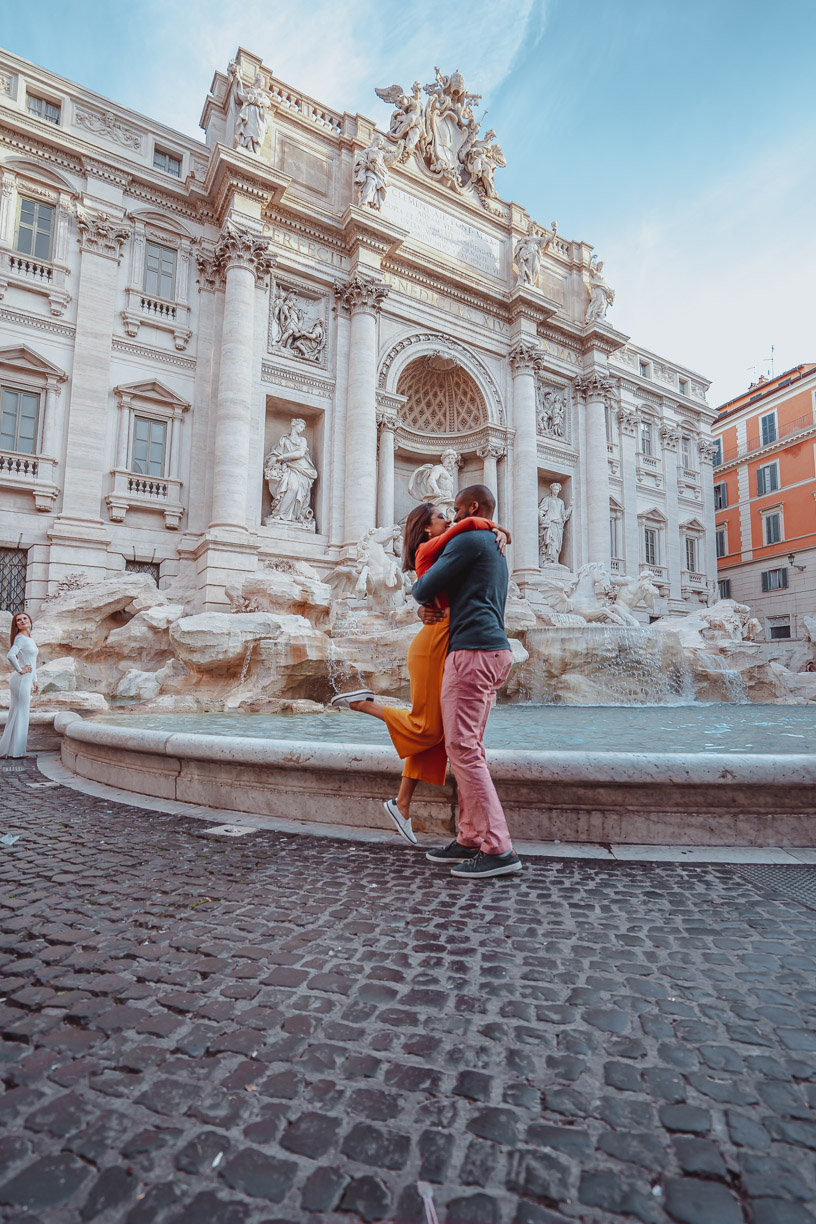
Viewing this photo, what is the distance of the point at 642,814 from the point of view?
281cm

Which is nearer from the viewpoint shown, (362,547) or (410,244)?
(362,547)

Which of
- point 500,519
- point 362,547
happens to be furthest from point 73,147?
point 500,519

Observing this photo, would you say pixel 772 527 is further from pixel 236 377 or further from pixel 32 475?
pixel 32 475

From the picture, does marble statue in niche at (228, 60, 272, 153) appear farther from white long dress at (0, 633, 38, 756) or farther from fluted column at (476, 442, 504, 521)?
white long dress at (0, 633, 38, 756)

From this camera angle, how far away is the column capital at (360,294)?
16.8 m

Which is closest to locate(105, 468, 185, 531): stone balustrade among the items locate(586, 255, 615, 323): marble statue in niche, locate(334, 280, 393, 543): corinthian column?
locate(334, 280, 393, 543): corinthian column

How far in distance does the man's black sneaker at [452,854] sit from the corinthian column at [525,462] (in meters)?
16.4

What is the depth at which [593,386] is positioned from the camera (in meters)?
22.3

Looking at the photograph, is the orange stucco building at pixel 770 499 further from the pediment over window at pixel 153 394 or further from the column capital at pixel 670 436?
the pediment over window at pixel 153 394

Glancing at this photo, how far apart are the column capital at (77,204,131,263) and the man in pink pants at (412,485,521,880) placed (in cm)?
1644

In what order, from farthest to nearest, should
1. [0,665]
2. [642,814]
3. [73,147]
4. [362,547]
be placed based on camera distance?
[73,147] → [362,547] → [0,665] → [642,814]

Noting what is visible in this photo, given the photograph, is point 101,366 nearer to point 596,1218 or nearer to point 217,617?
point 217,617

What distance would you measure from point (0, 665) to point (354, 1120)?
38.0 feet

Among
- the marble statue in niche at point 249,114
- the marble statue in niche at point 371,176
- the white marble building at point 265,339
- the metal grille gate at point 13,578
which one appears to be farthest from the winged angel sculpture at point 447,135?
the metal grille gate at point 13,578
